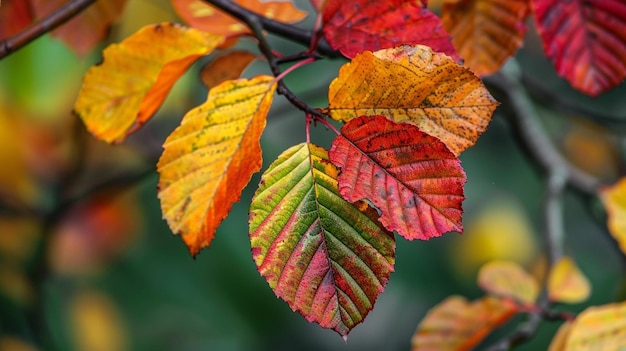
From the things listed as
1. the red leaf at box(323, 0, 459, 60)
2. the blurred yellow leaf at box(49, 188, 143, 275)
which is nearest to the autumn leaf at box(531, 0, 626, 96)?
the red leaf at box(323, 0, 459, 60)

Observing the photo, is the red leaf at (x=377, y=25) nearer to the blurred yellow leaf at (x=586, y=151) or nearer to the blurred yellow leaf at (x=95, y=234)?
the blurred yellow leaf at (x=95, y=234)

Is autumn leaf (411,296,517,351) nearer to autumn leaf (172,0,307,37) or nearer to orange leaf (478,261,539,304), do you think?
orange leaf (478,261,539,304)

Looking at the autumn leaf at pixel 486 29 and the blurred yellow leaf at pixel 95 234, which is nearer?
the autumn leaf at pixel 486 29

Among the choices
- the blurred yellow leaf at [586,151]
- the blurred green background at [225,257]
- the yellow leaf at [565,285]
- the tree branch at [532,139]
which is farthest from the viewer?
the blurred yellow leaf at [586,151]

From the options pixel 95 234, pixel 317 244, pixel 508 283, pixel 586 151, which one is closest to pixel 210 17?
pixel 317 244

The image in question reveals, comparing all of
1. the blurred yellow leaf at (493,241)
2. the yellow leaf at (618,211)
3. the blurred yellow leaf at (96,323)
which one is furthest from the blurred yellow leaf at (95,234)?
the yellow leaf at (618,211)

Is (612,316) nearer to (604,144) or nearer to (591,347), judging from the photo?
(591,347)

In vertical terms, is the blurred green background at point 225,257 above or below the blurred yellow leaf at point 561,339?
below

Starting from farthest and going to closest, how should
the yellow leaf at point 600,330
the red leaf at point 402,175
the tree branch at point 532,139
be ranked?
the tree branch at point 532,139
the yellow leaf at point 600,330
the red leaf at point 402,175

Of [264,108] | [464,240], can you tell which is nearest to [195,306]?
[464,240]
